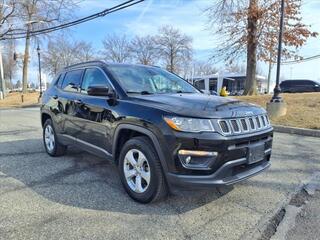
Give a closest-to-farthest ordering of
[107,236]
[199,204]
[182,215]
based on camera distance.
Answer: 1. [107,236]
2. [182,215]
3. [199,204]

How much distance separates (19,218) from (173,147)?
188 centimetres

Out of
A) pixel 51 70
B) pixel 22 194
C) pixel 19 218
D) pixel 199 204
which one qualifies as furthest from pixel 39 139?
pixel 51 70

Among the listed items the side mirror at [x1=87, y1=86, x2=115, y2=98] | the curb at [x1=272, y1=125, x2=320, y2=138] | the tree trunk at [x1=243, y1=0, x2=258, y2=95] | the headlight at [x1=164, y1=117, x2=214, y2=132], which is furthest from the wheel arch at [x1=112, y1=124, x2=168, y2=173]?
the tree trunk at [x1=243, y1=0, x2=258, y2=95]

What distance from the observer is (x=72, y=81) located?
575 cm

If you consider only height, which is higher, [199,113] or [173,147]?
[199,113]

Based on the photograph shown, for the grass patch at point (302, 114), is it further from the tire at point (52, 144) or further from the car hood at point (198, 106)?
the tire at point (52, 144)

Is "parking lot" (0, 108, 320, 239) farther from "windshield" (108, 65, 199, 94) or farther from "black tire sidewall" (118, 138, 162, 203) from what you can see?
"windshield" (108, 65, 199, 94)

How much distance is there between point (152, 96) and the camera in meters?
4.19

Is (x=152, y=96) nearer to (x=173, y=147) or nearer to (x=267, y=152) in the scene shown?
(x=173, y=147)

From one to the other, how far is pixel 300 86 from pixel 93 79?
27.2 metres

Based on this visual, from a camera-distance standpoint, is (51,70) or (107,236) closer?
(107,236)

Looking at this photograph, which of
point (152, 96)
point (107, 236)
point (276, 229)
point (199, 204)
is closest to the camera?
point (107, 236)

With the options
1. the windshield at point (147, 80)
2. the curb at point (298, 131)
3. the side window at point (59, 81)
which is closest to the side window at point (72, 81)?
the side window at point (59, 81)

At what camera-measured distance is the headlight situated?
342 centimetres
